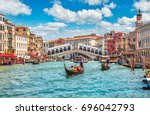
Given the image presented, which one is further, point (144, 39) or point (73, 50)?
point (144, 39)

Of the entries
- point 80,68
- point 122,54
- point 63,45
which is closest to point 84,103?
point 63,45

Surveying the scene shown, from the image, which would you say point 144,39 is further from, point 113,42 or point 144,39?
point 113,42

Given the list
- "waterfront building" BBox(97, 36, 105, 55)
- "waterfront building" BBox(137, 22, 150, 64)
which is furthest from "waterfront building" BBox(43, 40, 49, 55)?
"waterfront building" BBox(137, 22, 150, 64)

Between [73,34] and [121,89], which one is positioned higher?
[73,34]

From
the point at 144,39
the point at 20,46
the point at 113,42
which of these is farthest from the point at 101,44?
the point at 20,46

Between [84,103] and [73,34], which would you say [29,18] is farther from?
[84,103]
